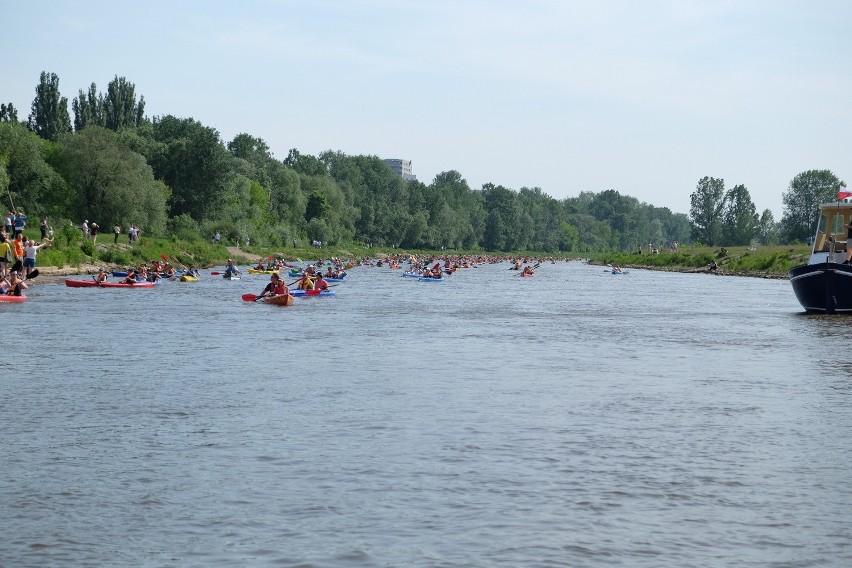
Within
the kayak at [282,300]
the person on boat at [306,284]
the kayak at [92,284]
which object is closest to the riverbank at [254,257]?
the kayak at [92,284]

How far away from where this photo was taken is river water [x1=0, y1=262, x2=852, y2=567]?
11.3m

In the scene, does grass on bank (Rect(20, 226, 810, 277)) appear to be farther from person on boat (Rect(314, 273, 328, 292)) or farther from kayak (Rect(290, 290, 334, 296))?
kayak (Rect(290, 290, 334, 296))

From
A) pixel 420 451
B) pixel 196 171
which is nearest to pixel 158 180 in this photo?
pixel 196 171

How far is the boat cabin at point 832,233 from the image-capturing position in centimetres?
4347

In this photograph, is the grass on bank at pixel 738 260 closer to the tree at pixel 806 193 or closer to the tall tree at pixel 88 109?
the tree at pixel 806 193

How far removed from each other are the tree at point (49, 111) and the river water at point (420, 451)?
89.2 metres

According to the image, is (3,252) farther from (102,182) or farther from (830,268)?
(102,182)

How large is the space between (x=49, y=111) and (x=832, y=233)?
95.5 metres

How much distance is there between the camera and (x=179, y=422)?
18.2m

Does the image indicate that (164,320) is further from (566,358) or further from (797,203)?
(797,203)

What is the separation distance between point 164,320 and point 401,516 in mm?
29428

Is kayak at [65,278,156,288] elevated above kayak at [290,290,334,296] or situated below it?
below

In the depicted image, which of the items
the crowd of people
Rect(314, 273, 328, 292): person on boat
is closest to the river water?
the crowd of people

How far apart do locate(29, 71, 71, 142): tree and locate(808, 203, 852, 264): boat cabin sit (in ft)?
303
